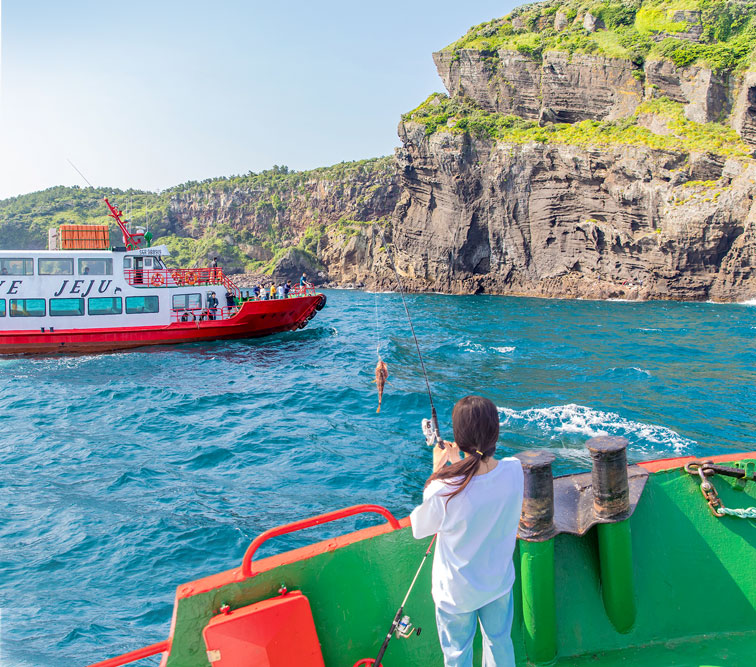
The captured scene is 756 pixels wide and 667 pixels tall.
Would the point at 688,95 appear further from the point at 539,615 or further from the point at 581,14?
the point at 539,615

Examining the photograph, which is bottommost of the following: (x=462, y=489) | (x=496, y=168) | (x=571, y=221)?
(x=462, y=489)

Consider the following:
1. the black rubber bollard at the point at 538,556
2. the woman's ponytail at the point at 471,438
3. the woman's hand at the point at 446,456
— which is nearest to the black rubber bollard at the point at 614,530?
the black rubber bollard at the point at 538,556

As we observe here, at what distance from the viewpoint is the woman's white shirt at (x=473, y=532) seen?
261 centimetres

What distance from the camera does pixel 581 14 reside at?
212ft

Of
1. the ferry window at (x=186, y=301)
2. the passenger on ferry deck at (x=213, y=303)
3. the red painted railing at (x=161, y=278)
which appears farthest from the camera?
the passenger on ferry deck at (x=213, y=303)

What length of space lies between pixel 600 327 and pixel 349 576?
31.3 metres

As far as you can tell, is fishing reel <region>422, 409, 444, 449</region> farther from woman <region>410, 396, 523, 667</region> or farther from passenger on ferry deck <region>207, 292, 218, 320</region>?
passenger on ferry deck <region>207, 292, 218, 320</region>

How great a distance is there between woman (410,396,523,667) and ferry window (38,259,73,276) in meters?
26.6

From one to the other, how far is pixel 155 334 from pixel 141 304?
1.52 metres

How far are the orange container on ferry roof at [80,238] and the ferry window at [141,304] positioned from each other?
9.93 feet

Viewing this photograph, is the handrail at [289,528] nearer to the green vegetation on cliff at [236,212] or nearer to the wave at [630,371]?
the wave at [630,371]

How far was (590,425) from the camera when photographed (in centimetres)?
1323

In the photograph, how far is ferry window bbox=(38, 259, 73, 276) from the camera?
24.9m

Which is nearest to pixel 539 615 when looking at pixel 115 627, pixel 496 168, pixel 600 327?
pixel 115 627
